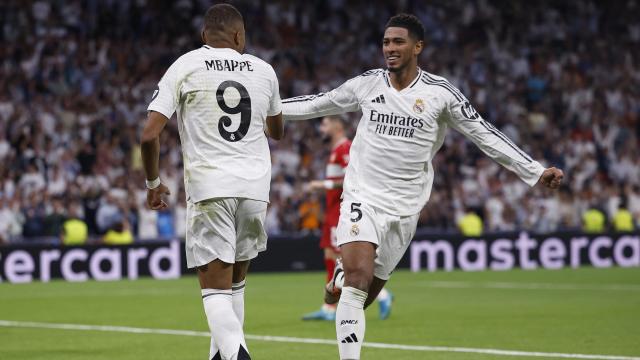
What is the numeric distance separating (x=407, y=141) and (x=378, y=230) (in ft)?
2.24

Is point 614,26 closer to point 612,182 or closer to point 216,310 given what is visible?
point 612,182

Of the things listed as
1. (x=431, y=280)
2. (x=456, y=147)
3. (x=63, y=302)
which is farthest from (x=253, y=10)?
(x=63, y=302)

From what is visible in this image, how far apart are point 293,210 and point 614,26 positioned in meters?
13.0

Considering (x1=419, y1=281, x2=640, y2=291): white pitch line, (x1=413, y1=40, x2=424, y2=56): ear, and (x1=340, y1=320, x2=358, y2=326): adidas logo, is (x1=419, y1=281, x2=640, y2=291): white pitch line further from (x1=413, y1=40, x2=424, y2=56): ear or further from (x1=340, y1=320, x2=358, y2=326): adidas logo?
(x1=340, y1=320, x2=358, y2=326): adidas logo

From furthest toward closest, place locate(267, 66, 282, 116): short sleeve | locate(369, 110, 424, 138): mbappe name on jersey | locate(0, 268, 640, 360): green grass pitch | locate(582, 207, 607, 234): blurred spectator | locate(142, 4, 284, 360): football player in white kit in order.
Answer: locate(582, 207, 607, 234): blurred spectator < locate(0, 268, 640, 360): green grass pitch < locate(369, 110, 424, 138): mbappe name on jersey < locate(267, 66, 282, 116): short sleeve < locate(142, 4, 284, 360): football player in white kit

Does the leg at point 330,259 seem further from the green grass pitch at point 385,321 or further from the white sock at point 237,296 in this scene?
the white sock at point 237,296

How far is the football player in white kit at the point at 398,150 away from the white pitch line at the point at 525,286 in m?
11.5

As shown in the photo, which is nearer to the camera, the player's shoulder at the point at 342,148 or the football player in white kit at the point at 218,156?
the football player in white kit at the point at 218,156

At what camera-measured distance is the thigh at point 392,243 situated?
865cm

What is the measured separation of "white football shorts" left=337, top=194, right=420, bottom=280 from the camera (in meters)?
8.48

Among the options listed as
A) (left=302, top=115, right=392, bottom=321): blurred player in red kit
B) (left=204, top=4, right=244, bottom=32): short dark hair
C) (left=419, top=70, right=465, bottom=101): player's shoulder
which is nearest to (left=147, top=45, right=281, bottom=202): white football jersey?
(left=204, top=4, right=244, bottom=32): short dark hair

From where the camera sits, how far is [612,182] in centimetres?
2931

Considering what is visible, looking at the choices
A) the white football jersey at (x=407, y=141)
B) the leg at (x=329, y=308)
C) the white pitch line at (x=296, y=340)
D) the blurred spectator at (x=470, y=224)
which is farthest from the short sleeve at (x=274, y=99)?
the blurred spectator at (x=470, y=224)

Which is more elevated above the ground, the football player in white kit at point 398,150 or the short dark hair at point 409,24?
the short dark hair at point 409,24
